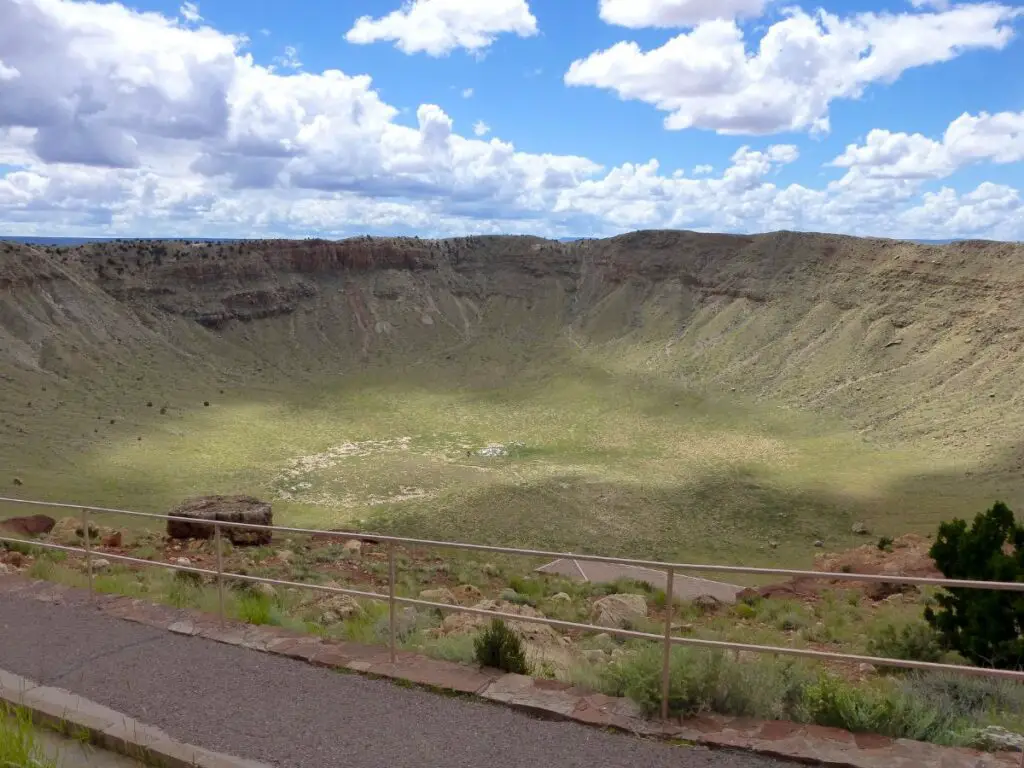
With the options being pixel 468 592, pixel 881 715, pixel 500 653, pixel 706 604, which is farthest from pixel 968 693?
pixel 468 592

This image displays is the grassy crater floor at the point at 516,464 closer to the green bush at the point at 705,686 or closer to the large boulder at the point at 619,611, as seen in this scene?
the large boulder at the point at 619,611

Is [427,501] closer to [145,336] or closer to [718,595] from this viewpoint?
[718,595]

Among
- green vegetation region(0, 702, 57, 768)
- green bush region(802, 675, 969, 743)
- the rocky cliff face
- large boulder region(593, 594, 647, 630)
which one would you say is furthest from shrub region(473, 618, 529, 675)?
the rocky cliff face

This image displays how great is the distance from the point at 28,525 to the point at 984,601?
61.0ft

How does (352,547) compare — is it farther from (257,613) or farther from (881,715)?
(881,715)

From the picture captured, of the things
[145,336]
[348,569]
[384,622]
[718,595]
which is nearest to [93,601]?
[384,622]

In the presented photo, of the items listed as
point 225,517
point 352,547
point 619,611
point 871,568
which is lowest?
point 871,568

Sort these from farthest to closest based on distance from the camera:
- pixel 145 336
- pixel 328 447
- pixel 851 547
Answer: pixel 145 336
pixel 328 447
pixel 851 547

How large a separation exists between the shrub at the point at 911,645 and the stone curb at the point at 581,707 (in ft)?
22.2

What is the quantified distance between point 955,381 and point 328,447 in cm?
3176

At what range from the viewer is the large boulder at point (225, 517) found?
18.9 metres

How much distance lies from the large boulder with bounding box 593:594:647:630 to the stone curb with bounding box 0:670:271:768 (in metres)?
7.36

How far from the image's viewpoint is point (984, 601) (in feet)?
35.3

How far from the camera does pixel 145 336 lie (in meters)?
53.8
